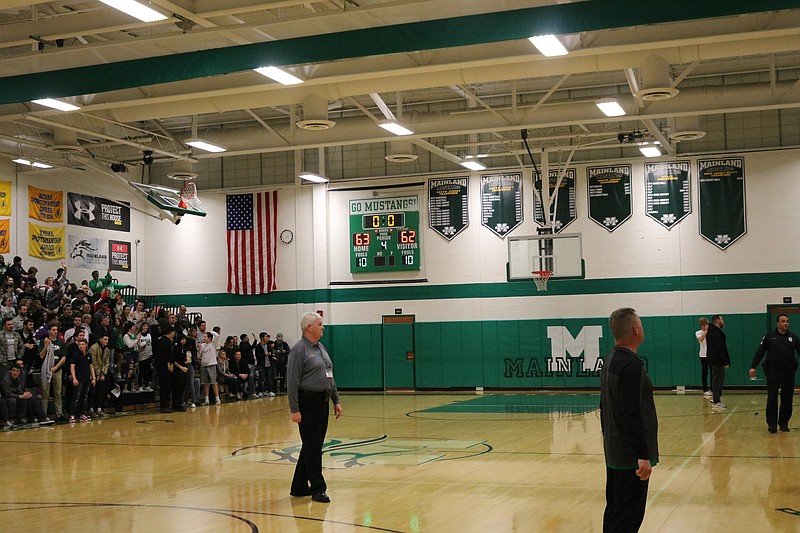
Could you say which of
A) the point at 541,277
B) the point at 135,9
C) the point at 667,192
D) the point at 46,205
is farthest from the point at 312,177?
the point at 135,9

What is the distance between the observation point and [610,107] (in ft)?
57.1

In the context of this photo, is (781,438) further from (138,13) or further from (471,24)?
(138,13)

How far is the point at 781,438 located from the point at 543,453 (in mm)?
3822

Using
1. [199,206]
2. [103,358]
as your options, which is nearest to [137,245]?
[199,206]

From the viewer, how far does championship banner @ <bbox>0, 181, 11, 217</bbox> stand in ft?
79.6

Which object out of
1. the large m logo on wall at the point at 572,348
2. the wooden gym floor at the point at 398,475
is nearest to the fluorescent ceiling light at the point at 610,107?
the wooden gym floor at the point at 398,475

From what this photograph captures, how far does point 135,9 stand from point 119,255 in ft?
61.5

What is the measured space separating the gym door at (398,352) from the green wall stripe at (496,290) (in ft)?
2.56

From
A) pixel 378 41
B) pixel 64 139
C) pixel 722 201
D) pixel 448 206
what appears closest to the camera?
pixel 378 41

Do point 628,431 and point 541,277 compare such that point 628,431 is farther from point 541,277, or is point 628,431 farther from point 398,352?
point 398,352

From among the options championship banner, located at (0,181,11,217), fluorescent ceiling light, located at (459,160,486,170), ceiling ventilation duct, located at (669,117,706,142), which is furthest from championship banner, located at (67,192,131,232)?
ceiling ventilation duct, located at (669,117,706,142)

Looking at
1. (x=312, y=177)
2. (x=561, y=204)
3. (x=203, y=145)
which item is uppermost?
(x=203, y=145)

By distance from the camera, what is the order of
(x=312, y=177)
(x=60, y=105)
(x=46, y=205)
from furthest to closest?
1. (x=46, y=205)
2. (x=312, y=177)
3. (x=60, y=105)

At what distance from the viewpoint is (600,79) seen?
23.1 m
